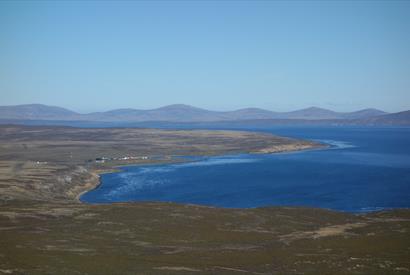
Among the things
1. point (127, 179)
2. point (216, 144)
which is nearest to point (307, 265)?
point (127, 179)

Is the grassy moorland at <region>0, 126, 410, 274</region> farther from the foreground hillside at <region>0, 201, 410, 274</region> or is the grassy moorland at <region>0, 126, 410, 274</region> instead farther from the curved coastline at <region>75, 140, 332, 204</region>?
the curved coastline at <region>75, 140, 332, 204</region>

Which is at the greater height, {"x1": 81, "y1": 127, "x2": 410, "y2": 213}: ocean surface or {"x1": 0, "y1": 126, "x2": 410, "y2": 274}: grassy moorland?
{"x1": 0, "y1": 126, "x2": 410, "y2": 274}: grassy moorland

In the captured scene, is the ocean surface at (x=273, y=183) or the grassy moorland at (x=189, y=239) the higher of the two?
the grassy moorland at (x=189, y=239)

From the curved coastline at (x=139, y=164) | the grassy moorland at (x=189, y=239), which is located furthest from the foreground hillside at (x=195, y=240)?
the curved coastline at (x=139, y=164)

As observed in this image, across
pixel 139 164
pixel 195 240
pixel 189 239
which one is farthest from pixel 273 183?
pixel 195 240

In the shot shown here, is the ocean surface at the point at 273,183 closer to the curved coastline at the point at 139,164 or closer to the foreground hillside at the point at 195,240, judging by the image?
the curved coastline at the point at 139,164

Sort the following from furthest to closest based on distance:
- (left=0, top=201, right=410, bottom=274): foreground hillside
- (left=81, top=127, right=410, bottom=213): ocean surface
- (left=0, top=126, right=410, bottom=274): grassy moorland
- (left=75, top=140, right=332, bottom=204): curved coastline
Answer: (left=75, top=140, right=332, bottom=204): curved coastline, (left=81, top=127, right=410, bottom=213): ocean surface, (left=0, top=126, right=410, bottom=274): grassy moorland, (left=0, top=201, right=410, bottom=274): foreground hillside

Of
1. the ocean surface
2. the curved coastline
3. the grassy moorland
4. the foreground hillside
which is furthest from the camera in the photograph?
the curved coastline

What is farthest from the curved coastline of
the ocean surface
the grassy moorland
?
the grassy moorland

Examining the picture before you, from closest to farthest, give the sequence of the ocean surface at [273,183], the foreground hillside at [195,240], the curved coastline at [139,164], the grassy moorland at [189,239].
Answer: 1. the foreground hillside at [195,240]
2. the grassy moorland at [189,239]
3. the ocean surface at [273,183]
4. the curved coastline at [139,164]
